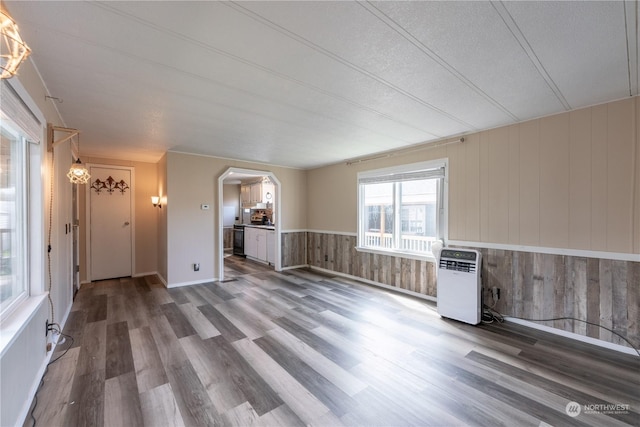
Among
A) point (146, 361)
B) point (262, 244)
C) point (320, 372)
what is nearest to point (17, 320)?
point (146, 361)

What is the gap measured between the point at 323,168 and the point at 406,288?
10.0 feet

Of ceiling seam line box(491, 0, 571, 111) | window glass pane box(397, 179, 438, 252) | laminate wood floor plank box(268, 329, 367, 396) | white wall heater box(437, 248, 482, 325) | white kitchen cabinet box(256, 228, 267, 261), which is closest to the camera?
ceiling seam line box(491, 0, 571, 111)

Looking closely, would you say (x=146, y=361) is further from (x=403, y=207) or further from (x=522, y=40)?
(x=403, y=207)

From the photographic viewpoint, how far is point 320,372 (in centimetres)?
216

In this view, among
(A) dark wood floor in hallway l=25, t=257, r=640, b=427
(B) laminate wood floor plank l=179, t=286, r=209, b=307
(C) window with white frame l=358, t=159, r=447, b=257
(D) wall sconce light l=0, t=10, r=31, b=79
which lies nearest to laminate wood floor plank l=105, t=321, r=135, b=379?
(A) dark wood floor in hallway l=25, t=257, r=640, b=427

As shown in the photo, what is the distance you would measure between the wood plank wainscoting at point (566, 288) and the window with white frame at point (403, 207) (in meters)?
0.51

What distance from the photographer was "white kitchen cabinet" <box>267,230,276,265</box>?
6191 mm

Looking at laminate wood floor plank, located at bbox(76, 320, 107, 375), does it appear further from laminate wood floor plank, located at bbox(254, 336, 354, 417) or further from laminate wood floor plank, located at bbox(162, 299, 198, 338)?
laminate wood floor plank, located at bbox(254, 336, 354, 417)

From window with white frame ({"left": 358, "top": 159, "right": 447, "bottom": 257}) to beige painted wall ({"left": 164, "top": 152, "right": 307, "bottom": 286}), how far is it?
104 inches

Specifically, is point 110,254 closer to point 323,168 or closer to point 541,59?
point 323,168

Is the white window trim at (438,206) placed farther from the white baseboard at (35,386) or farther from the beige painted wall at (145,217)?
the white baseboard at (35,386)

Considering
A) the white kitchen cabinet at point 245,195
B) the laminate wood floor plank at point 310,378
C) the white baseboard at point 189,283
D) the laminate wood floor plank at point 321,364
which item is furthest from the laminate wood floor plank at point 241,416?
the white kitchen cabinet at point 245,195

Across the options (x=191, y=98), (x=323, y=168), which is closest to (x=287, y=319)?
(x=191, y=98)

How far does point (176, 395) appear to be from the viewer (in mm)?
1885
